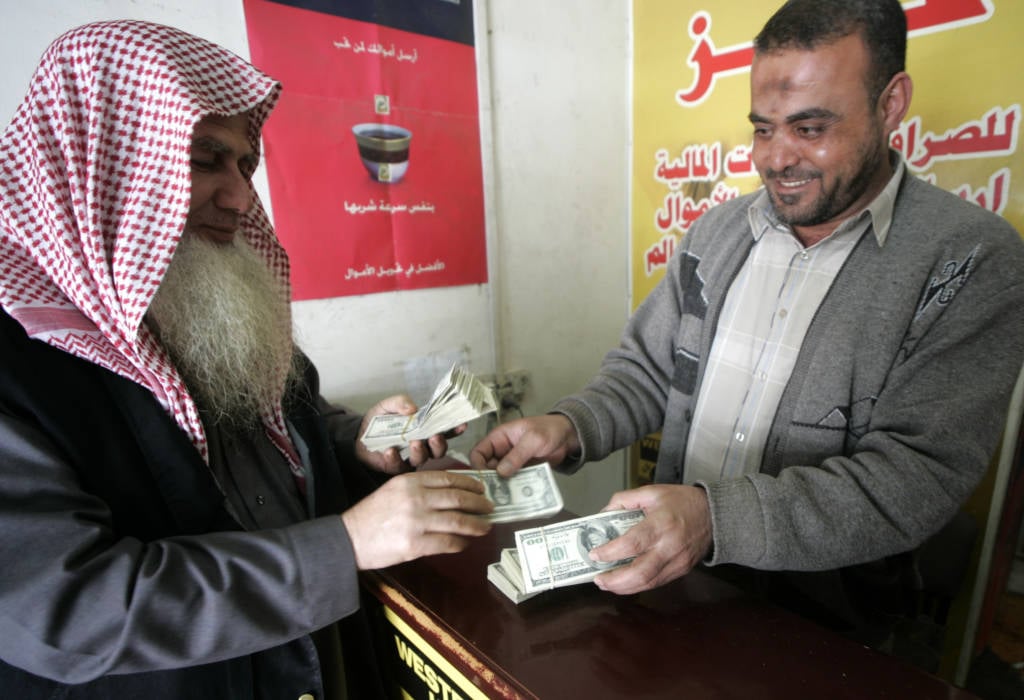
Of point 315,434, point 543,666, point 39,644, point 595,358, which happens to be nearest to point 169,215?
point 315,434

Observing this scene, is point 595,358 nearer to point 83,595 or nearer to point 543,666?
point 543,666

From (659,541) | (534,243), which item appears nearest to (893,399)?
(659,541)

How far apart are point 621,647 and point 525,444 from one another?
0.61m

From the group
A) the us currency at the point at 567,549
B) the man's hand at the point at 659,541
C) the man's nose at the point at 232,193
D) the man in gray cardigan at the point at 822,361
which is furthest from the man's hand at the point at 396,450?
the man's nose at the point at 232,193

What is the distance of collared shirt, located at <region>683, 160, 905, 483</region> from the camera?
53.3 inches

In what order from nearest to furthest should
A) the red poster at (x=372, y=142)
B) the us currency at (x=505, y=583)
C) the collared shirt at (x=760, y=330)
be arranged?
the us currency at (x=505, y=583) → the collared shirt at (x=760, y=330) → the red poster at (x=372, y=142)

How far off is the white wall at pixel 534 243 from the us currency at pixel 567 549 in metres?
1.34

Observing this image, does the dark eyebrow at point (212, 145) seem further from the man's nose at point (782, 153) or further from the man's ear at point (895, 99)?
the man's ear at point (895, 99)

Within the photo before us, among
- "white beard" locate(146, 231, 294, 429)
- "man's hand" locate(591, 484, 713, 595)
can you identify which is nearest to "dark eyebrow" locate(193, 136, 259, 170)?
"white beard" locate(146, 231, 294, 429)

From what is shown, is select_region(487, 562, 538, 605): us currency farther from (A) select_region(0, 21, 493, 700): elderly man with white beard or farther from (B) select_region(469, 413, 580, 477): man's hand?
(B) select_region(469, 413, 580, 477): man's hand

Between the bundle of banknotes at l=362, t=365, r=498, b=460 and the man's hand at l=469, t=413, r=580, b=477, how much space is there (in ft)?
0.57

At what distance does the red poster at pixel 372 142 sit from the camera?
6.17 feet

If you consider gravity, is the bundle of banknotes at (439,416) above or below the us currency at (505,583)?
above

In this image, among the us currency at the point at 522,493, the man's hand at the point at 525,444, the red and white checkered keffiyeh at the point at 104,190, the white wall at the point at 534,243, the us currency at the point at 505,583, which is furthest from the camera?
the white wall at the point at 534,243
